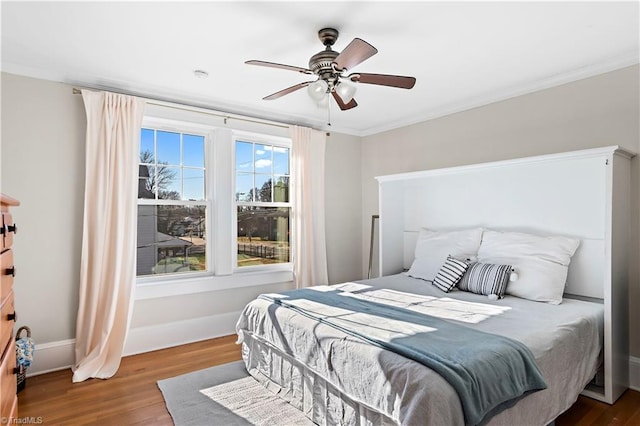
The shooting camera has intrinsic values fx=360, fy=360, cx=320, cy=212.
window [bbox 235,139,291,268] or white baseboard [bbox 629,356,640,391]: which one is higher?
window [bbox 235,139,291,268]

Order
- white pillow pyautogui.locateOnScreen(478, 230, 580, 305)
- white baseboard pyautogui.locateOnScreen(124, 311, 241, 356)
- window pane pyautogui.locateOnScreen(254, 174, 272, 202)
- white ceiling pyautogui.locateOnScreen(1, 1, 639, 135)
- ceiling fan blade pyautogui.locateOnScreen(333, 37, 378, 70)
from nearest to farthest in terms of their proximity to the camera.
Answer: ceiling fan blade pyautogui.locateOnScreen(333, 37, 378, 70)
white ceiling pyautogui.locateOnScreen(1, 1, 639, 135)
white pillow pyautogui.locateOnScreen(478, 230, 580, 305)
white baseboard pyautogui.locateOnScreen(124, 311, 241, 356)
window pane pyautogui.locateOnScreen(254, 174, 272, 202)

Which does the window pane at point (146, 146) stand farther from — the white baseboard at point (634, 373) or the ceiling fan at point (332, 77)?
the white baseboard at point (634, 373)

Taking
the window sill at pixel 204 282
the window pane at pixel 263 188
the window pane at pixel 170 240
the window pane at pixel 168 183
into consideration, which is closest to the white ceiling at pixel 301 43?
the window pane at pixel 168 183

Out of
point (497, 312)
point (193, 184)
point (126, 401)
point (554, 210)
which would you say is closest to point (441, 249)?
point (554, 210)

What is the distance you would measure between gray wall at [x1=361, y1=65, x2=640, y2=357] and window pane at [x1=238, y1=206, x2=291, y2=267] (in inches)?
60.4

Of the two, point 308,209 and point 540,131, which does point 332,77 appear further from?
point 308,209

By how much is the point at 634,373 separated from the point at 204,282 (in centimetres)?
371

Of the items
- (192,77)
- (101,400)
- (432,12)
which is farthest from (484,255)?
(101,400)

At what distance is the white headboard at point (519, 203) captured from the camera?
2.83 meters

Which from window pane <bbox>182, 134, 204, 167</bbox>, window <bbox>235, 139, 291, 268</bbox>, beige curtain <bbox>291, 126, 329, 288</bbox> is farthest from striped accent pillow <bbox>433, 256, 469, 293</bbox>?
window pane <bbox>182, 134, 204, 167</bbox>

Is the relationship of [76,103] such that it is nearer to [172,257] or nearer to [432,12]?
[172,257]

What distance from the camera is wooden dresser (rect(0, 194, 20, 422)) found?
140 cm

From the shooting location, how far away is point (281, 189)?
4.43 metres

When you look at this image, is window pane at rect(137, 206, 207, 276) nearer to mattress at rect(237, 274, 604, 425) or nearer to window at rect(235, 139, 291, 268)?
window at rect(235, 139, 291, 268)
